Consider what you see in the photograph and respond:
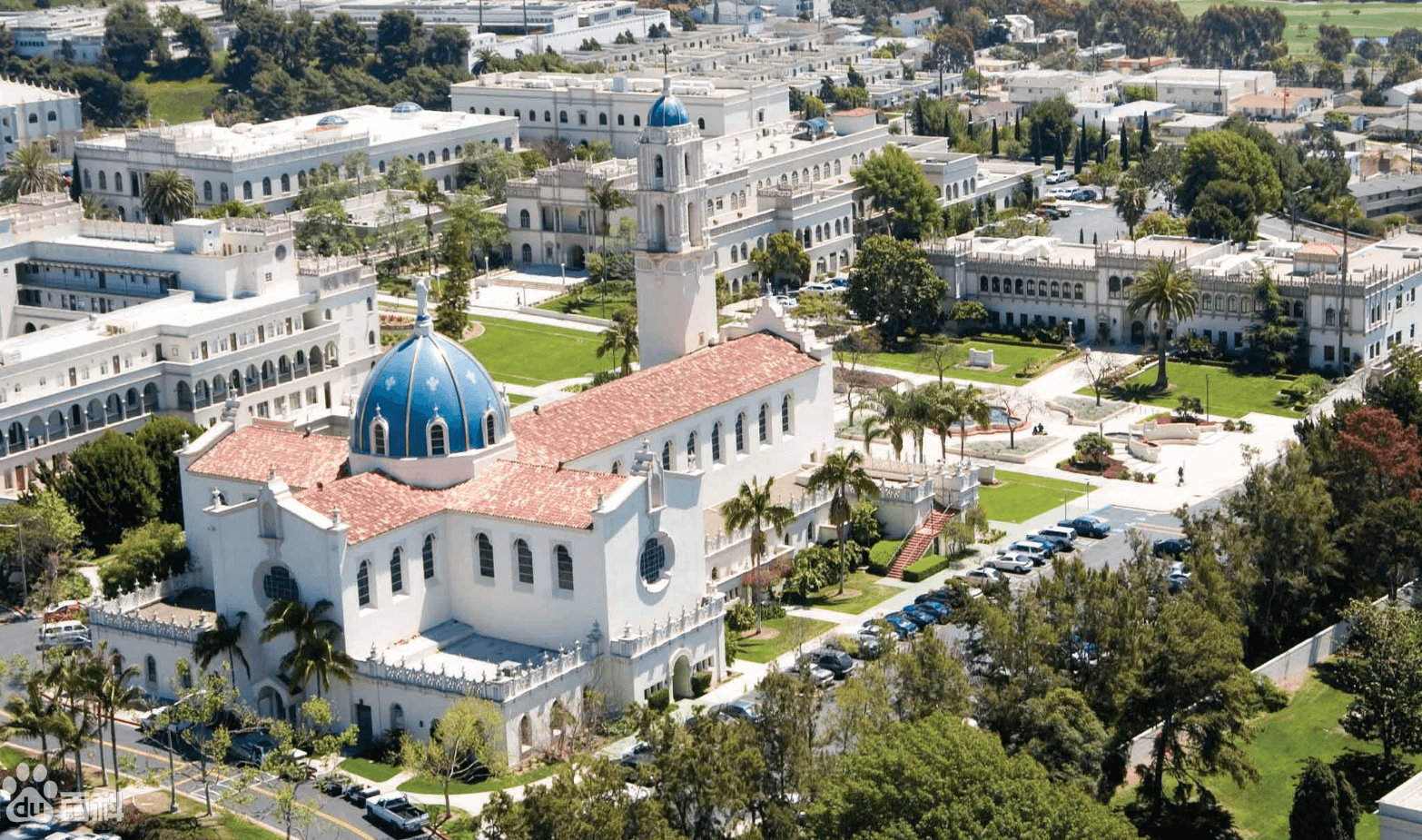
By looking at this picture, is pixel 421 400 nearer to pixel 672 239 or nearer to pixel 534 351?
pixel 672 239

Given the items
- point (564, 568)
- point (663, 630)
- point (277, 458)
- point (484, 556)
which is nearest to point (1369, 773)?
point (663, 630)

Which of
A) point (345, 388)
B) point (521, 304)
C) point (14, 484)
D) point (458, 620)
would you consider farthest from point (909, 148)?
point (458, 620)

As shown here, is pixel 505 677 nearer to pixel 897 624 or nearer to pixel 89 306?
pixel 897 624

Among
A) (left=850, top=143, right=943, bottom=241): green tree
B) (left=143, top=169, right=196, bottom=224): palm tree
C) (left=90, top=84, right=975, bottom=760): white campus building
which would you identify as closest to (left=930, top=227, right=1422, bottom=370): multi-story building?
(left=850, top=143, right=943, bottom=241): green tree

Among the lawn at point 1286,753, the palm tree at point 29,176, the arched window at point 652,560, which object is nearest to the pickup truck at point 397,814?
the arched window at point 652,560

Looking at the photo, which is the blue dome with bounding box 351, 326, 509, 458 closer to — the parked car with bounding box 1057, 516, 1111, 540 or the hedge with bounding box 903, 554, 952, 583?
the hedge with bounding box 903, 554, 952, 583

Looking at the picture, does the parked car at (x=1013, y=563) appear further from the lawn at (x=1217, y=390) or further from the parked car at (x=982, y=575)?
the lawn at (x=1217, y=390)
